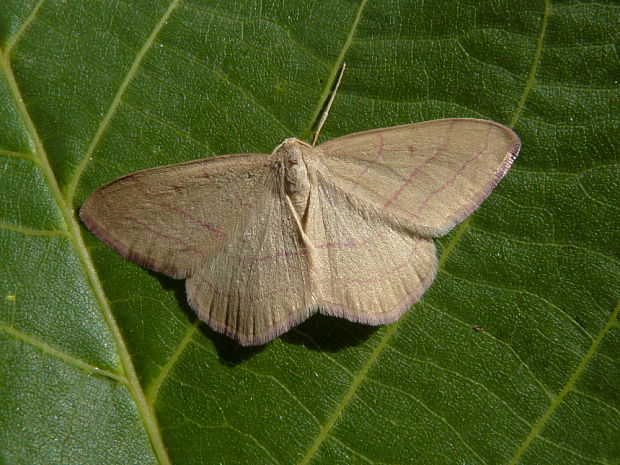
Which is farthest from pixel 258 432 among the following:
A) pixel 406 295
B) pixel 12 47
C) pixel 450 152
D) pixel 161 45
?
pixel 12 47

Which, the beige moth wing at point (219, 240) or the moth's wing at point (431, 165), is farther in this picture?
the beige moth wing at point (219, 240)

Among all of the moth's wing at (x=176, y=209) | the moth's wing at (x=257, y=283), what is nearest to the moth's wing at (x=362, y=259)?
the moth's wing at (x=257, y=283)

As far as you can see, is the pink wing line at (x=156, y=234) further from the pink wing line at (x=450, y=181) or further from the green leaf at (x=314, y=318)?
the pink wing line at (x=450, y=181)

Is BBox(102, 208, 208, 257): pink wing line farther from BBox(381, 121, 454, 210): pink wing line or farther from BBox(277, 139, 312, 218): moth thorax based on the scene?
BBox(381, 121, 454, 210): pink wing line

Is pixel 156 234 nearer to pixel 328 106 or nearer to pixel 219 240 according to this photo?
pixel 219 240

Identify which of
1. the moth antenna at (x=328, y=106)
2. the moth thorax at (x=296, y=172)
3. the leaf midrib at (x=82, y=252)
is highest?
the moth antenna at (x=328, y=106)

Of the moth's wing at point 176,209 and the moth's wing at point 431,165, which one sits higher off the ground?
the moth's wing at point 431,165

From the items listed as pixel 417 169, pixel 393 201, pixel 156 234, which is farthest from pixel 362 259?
pixel 156 234
